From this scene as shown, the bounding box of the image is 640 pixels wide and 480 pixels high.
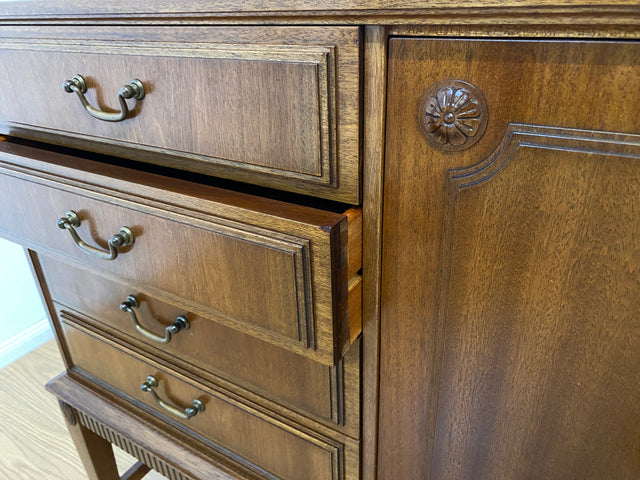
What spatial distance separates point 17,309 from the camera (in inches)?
51.9

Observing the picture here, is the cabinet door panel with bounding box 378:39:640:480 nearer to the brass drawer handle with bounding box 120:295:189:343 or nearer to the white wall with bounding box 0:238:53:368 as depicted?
the brass drawer handle with bounding box 120:295:189:343

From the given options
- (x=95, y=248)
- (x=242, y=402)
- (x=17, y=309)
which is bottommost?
(x=17, y=309)

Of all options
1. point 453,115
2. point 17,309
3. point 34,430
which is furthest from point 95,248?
point 17,309

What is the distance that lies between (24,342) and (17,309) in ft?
0.30

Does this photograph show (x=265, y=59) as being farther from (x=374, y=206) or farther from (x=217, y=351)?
(x=217, y=351)

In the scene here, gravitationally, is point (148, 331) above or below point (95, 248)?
below

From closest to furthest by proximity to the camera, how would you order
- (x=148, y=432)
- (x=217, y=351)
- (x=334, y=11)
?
(x=334, y=11) < (x=217, y=351) < (x=148, y=432)

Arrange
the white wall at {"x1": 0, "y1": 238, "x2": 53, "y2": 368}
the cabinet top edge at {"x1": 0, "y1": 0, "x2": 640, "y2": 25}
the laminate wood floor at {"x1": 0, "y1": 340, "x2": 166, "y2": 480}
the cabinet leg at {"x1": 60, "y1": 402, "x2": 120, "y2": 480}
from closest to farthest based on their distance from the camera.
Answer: the cabinet top edge at {"x1": 0, "y1": 0, "x2": 640, "y2": 25}
the cabinet leg at {"x1": 60, "y1": 402, "x2": 120, "y2": 480}
the laminate wood floor at {"x1": 0, "y1": 340, "x2": 166, "y2": 480}
the white wall at {"x1": 0, "y1": 238, "x2": 53, "y2": 368}

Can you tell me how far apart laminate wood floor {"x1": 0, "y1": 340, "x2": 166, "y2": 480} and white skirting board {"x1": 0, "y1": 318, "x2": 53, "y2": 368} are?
0.06ft

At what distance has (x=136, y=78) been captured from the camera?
1.47ft

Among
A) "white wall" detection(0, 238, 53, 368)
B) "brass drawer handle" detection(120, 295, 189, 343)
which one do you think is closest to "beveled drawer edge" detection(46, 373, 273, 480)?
"brass drawer handle" detection(120, 295, 189, 343)

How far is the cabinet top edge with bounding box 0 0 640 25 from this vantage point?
272 mm

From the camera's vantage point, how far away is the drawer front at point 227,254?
0.37 m

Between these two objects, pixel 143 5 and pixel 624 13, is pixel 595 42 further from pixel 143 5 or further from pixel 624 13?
pixel 143 5
